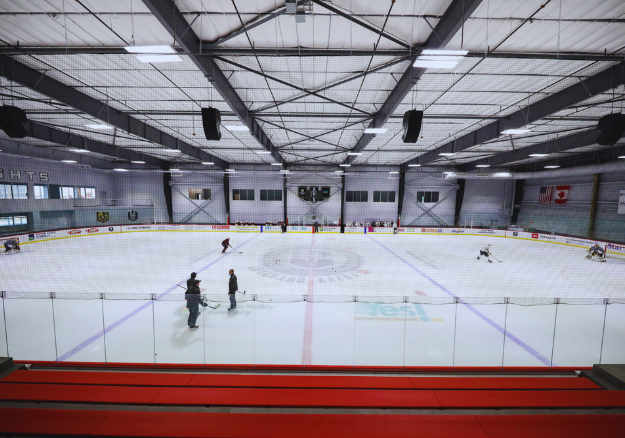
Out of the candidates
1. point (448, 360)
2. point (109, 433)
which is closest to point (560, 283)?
point (448, 360)

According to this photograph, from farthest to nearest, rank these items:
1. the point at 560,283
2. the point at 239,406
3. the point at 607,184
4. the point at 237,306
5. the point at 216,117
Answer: the point at 607,184, the point at 560,283, the point at 216,117, the point at 237,306, the point at 239,406

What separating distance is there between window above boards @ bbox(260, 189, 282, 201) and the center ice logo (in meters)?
10.2

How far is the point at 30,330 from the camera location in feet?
17.6

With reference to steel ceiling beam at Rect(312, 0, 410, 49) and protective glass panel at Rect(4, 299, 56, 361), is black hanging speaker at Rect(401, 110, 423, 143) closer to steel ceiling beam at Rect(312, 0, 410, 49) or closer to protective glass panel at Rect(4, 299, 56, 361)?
steel ceiling beam at Rect(312, 0, 410, 49)

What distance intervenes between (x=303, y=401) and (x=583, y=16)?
26.1ft

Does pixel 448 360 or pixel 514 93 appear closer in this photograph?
pixel 448 360

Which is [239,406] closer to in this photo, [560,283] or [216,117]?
[216,117]

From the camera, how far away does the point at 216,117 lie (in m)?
7.15

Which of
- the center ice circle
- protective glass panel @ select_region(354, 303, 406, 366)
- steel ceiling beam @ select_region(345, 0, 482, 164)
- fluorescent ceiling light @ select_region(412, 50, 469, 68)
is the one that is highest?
steel ceiling beam @ select_region(345, 0, 482, 164)

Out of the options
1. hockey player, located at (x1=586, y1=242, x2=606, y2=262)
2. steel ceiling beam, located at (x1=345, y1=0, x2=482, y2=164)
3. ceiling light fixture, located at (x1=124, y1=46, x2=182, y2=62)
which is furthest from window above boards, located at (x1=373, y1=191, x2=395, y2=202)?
ceiling light fixture, located at (x1=124, y1=46, x2=182, y2=62)

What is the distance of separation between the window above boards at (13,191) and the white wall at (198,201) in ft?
31.6

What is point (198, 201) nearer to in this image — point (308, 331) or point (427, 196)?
point (308, 331)

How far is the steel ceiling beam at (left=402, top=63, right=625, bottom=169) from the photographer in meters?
6.41

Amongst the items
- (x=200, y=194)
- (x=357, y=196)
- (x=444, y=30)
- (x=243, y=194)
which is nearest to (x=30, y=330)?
(x=444, y=30)
